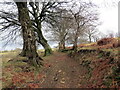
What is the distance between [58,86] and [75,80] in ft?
3.90

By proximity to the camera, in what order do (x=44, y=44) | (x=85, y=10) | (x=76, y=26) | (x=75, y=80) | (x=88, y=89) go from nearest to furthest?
(x=88, y=89)
(x=75, y=80)
(x=85, y=10)
(x=76, y=26)
(x=44, y=44)

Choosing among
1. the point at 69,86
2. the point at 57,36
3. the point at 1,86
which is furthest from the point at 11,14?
the point at 57,36

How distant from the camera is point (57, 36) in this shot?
3272 cm

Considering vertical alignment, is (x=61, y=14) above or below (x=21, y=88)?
above

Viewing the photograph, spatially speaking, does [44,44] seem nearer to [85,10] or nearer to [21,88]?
[85,10]

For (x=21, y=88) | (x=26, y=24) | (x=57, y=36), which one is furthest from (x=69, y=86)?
(x=57, y=36)

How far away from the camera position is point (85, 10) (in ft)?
56.1

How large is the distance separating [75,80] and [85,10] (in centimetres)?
1244

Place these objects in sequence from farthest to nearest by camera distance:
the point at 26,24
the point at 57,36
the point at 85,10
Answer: the point at 57,36 → the point at 85,10 → the point at 26,24

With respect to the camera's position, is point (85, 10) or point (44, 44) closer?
point (85, 10)

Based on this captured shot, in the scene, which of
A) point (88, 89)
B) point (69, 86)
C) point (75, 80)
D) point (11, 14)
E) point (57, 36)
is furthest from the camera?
point (57, 36)

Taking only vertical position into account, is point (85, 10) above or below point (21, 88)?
above

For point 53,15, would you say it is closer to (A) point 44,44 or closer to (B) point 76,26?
(B) point 76,26

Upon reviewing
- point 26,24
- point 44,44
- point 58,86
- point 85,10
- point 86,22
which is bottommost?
point 58,86
